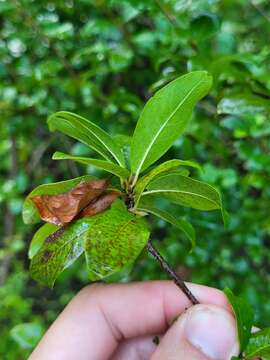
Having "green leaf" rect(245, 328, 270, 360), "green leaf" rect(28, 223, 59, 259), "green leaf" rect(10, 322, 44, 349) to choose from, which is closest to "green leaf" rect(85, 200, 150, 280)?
"green leaf" rect(28, 223, 59, 259)

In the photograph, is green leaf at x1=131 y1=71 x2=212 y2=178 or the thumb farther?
the thumb

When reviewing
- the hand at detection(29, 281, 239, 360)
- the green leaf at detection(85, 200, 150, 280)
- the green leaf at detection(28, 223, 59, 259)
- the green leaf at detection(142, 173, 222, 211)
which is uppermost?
the green leaf at detection(142, 173, 222, 211)

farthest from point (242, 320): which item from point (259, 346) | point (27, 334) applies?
point (27, 334)

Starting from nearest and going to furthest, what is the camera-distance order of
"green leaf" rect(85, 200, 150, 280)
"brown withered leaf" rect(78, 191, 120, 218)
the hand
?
"green leaf" rect(85, 200, 150, 280)
"brown withered leaf" rect(78, 191, 120, 218)
the hand

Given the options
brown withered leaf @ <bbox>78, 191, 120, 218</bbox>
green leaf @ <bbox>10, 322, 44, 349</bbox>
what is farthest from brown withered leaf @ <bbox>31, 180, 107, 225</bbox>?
green leaf @ <bbox>10, 322, 44, 349</bbox>

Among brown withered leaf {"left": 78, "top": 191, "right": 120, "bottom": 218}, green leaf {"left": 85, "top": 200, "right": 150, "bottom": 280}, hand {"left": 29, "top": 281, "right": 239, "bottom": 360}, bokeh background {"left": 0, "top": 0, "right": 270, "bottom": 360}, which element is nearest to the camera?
green leaf {"left": 85, "top": 200, "right": 150, "bottom": 280}

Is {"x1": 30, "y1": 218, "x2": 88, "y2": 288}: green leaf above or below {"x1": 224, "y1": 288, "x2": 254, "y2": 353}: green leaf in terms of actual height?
above

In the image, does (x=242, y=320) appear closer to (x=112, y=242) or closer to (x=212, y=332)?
(x=212, y=332)

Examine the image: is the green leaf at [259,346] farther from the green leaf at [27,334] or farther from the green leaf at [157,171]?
the green leaf at [27,334]

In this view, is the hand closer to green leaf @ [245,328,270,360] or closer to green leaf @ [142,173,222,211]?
green leaf @ [245,328,270,360]
